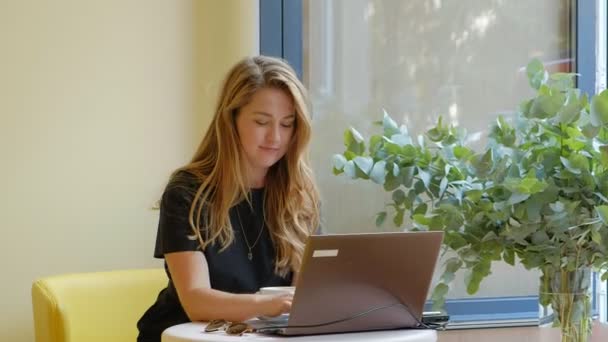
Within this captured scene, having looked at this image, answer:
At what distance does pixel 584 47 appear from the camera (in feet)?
9.68

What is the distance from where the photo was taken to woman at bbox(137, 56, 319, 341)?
6.69ft

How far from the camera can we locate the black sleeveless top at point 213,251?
2029 millimetres

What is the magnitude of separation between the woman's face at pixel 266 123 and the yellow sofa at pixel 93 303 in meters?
0.51

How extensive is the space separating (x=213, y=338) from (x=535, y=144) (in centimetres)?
76

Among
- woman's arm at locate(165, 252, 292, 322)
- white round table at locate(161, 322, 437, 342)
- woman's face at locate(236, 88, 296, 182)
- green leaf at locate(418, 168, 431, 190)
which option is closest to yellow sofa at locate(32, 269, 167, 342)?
woman's arm at locate(165, 252, 292, 322)

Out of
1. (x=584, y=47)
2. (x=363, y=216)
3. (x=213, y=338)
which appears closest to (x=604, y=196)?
Result: (x=213, y=338)

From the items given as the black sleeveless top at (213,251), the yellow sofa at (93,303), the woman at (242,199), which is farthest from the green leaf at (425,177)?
the yellow sofa at (93,303)

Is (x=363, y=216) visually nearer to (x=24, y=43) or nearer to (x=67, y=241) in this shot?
(x=67, y=241)

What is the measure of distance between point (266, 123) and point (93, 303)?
0.65 m

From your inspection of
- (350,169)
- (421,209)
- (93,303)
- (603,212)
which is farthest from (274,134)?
(603,212)

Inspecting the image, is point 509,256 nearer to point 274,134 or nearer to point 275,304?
point 275,304

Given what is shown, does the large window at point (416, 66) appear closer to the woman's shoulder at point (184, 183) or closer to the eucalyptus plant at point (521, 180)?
the woman's shoulder at point (184, 183)

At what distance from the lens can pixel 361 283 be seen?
163 centimetres

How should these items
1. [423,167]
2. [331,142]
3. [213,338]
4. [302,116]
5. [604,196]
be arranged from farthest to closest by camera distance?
[331,142], [302,116], [423,167], [604,196], [213,338]
